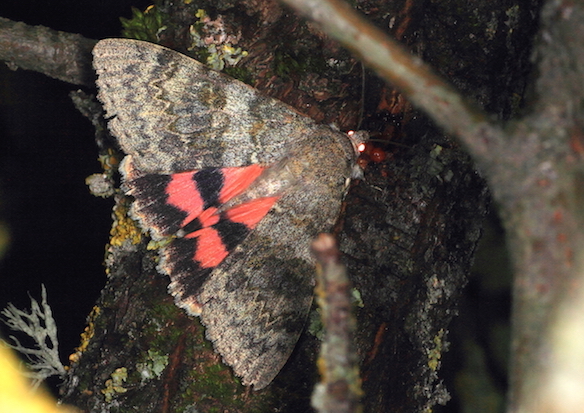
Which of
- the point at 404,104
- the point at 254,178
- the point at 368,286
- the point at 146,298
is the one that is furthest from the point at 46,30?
the point at 368,286

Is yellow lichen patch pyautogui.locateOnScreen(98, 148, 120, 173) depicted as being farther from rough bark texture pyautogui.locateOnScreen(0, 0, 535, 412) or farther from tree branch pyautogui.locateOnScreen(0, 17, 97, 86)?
rough bark texture pyautogui.locateOnScreen(0, 0, 535, 412)

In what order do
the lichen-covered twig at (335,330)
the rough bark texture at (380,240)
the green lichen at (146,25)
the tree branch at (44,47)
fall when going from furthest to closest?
1. the tree branch at (44,47)
2. the green lichen at (146,25)
3. the rough bark texture at (380,240)
4. the lichen-covered twig at (335,330)

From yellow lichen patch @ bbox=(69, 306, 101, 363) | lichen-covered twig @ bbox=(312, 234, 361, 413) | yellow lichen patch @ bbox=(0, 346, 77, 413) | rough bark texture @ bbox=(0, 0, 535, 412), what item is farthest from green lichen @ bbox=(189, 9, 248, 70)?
lichen-covered twig @ bbox=(312, 234, 361, 413)

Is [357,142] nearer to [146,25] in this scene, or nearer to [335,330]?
[146,25]

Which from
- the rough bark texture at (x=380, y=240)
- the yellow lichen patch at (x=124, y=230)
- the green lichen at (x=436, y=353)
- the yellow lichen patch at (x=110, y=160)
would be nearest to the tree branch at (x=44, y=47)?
the yellow lichen patch at (x=110, y=160)

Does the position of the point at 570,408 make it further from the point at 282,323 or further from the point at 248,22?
the point at 248,22

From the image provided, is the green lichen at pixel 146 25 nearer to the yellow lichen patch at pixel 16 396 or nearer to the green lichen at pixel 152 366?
the green lichen at pixel 152 366

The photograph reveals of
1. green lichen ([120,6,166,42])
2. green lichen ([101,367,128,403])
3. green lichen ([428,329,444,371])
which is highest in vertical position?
green lichen ([120,6,166,42])
